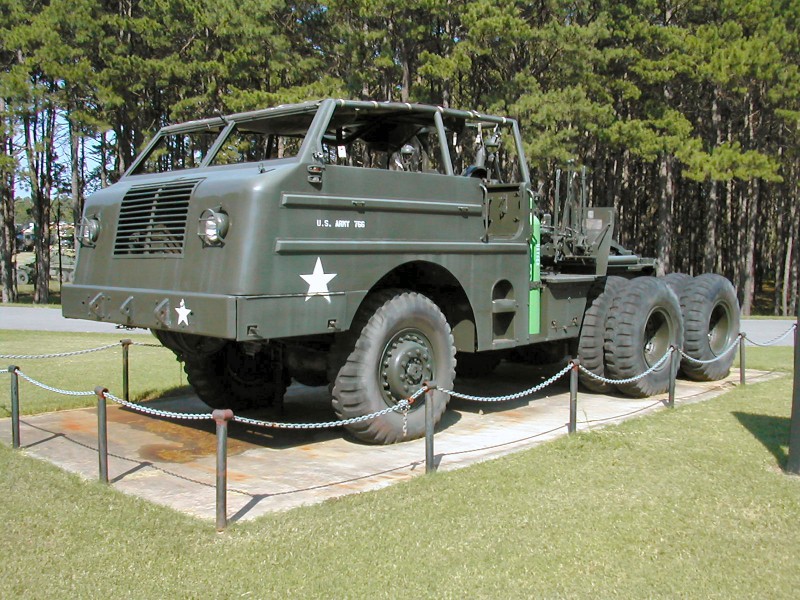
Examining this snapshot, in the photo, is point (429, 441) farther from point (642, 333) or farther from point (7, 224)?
point (7, 224)

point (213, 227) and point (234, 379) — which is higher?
point (213, 227)

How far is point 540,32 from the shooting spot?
84.7 ft

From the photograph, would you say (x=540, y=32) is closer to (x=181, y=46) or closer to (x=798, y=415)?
(x=181, y=46)

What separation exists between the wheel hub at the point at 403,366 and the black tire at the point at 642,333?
9.69ft

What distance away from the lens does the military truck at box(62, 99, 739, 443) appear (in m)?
6.53

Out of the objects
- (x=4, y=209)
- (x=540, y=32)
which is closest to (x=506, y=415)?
(x=540, y=32)

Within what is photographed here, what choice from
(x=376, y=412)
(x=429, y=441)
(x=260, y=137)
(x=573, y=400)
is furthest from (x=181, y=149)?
(x=429, y=441)

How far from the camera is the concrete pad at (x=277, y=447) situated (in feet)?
20.5

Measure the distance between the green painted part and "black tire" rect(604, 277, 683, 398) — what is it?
4.15 feet

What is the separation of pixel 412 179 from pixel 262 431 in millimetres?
2771

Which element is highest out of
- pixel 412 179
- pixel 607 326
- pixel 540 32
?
pixel 540 32

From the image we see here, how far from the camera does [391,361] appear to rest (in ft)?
24.5

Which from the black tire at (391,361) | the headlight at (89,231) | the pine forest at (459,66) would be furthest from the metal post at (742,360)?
the pine forest at (459,66)

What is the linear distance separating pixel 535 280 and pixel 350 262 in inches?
100
